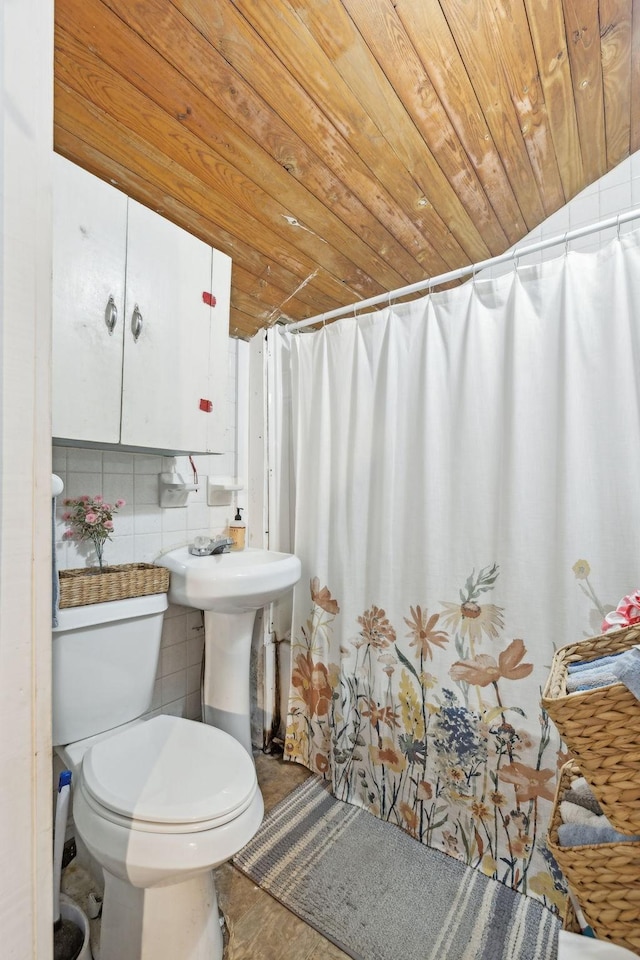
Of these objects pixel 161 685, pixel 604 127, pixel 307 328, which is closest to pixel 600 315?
pixel 604 127

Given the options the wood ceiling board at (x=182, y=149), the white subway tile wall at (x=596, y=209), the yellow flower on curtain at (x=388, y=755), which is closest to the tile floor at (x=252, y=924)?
the yellow flower on curtain at (x=388, y=755)

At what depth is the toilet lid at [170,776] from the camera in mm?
911

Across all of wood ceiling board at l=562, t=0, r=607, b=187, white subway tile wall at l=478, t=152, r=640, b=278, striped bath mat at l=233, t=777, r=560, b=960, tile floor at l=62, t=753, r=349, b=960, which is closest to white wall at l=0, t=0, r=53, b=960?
tile floor at l=62, t=753, r=349, b=960

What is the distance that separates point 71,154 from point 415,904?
2.19m

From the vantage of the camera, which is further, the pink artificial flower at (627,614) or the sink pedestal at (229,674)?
the sink pedestal at (229,674)

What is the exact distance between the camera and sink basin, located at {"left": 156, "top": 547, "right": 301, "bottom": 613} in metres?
1.35

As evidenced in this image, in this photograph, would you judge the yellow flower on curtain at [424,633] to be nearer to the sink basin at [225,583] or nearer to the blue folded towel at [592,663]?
the sink basin at [225,583]

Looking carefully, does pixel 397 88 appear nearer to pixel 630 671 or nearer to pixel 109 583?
pixel 630 671

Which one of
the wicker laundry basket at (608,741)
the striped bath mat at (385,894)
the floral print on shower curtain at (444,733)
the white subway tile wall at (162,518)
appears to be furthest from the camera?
the white subway tile wall at (162,518)

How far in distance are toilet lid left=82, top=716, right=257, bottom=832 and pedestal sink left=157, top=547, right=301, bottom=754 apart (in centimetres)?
31

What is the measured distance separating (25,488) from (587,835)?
2.57 feet

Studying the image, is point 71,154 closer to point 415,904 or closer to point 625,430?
point 625,430

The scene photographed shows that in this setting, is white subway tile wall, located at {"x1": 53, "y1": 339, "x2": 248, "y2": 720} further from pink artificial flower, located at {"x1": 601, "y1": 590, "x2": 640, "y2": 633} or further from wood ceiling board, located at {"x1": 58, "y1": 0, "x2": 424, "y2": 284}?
pink artificial flower, located at {"x1": 601, "y1": 590, "x2": 640, "y2": 633}

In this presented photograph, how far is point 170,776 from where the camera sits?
1025 millimetres
